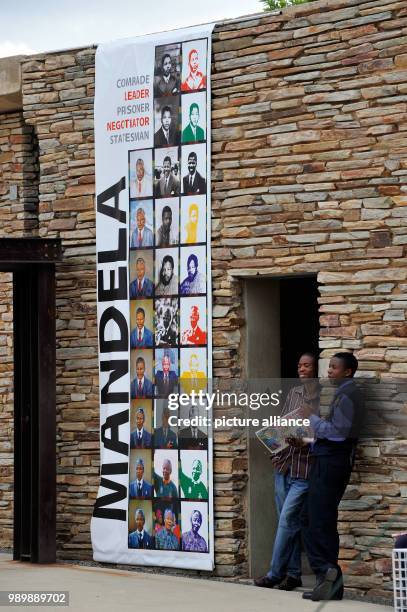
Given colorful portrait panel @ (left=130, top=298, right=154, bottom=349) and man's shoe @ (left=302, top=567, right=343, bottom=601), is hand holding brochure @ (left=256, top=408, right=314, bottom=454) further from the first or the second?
colorful portrait panel @ (left=130, top=298, right=154, bottom=349)

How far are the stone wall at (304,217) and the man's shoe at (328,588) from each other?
15.3 inches

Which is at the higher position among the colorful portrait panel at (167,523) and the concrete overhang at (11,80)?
the concrete overhang at (11,80)

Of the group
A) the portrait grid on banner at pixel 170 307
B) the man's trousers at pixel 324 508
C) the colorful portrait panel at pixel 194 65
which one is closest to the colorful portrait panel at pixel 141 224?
the portrait grid on banner at pixel 170 307

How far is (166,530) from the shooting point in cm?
1137

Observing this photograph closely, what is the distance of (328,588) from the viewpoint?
32.2 ft

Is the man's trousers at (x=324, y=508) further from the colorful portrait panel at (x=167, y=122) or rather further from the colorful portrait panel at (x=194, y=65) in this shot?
the colorful portrait panel at (x=194, y=65)

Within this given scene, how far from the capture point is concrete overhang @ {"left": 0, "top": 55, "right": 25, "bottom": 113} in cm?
1272

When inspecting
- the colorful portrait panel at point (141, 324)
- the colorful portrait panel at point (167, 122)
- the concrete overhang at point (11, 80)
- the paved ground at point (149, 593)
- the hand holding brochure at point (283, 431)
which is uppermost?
the concrete overhang at point (11, 80)

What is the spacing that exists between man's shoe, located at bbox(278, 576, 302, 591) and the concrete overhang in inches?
205

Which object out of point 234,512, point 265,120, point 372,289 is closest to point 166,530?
point 234,512

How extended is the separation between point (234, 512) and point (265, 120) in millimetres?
3195

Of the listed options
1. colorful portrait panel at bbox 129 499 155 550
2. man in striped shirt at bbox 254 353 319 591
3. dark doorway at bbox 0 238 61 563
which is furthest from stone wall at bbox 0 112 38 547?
man in striped shirt at bbox 254 353 319 591

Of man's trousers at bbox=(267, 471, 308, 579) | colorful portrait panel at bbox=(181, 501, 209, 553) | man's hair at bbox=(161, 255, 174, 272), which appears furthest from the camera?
man's hair at bbox=(161, 255, 174, 272)

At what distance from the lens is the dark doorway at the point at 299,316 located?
1262 cm
